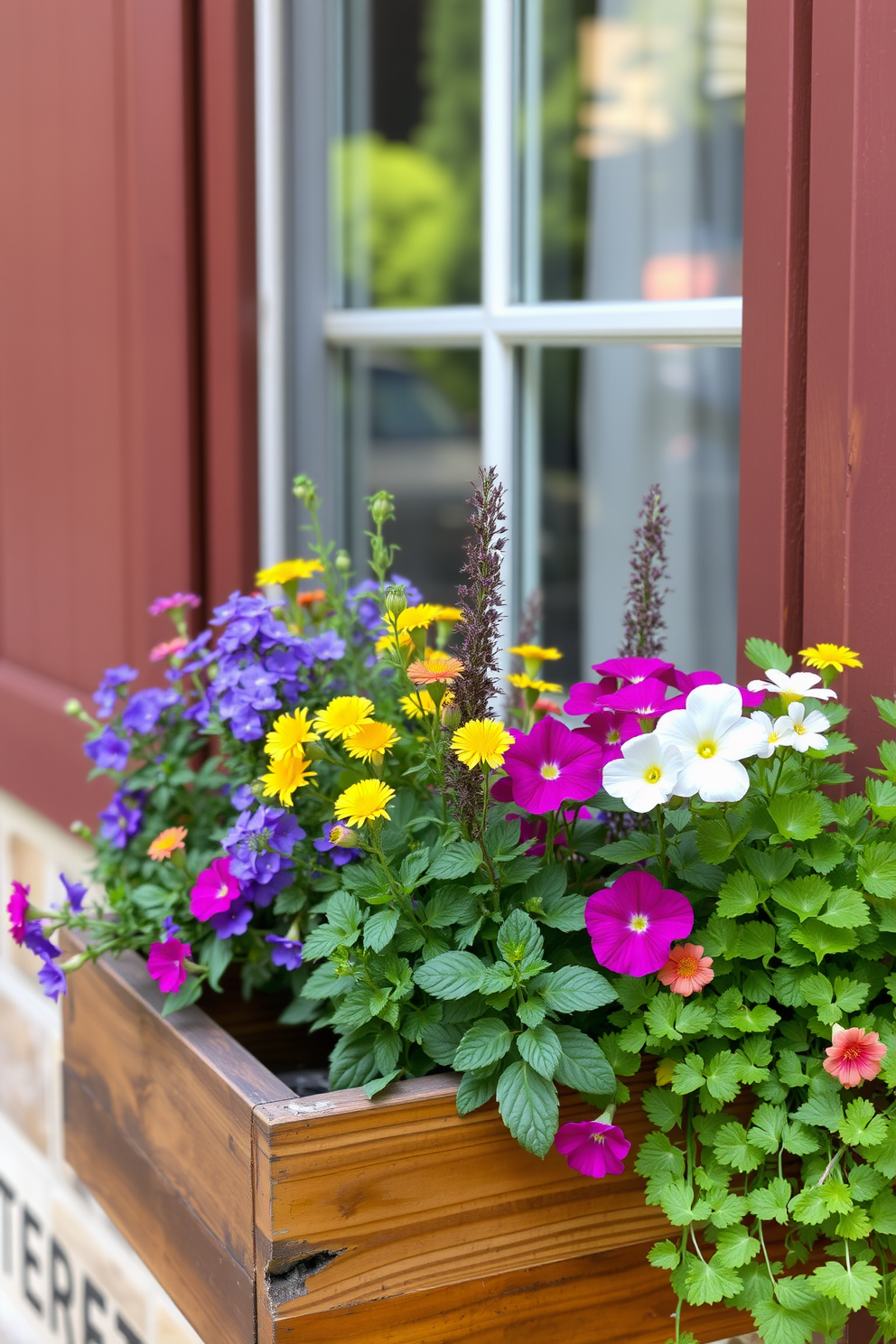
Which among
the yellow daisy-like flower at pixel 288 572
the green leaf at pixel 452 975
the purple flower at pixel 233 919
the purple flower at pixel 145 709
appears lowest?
the purple flower at pixel 233 919

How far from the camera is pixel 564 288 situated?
7.00ft

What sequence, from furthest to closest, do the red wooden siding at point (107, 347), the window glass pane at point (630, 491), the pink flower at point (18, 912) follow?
the window glass pane at point (630, 491) < the red wooden siding at point (107, 347) < the pink flower at point (18, 912)

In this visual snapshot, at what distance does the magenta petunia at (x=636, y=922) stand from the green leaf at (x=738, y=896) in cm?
3

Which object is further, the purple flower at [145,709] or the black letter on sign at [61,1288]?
the black letter on sign at [61,1288]

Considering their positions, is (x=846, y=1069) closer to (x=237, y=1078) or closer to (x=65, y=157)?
(x=237, y=1078)

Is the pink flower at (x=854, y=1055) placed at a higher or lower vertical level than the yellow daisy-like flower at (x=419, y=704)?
lower

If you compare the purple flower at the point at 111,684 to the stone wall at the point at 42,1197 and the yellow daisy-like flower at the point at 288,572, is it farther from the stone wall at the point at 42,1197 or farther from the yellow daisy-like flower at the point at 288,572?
the stone wall at the point at 42,1197

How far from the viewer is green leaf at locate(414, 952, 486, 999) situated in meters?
0.90

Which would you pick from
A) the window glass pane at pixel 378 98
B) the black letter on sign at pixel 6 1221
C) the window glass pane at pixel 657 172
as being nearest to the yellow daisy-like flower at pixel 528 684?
the window glass pane at pixel 657 172

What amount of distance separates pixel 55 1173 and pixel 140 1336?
434 mm

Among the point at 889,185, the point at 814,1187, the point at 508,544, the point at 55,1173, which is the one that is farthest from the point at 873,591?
the point at 55,1173

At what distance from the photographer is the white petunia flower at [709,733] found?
87cm

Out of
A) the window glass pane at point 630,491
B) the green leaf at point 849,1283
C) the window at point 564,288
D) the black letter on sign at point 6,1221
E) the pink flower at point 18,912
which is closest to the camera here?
the green leaf at point 849,1283

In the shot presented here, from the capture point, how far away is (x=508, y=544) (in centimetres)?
173
